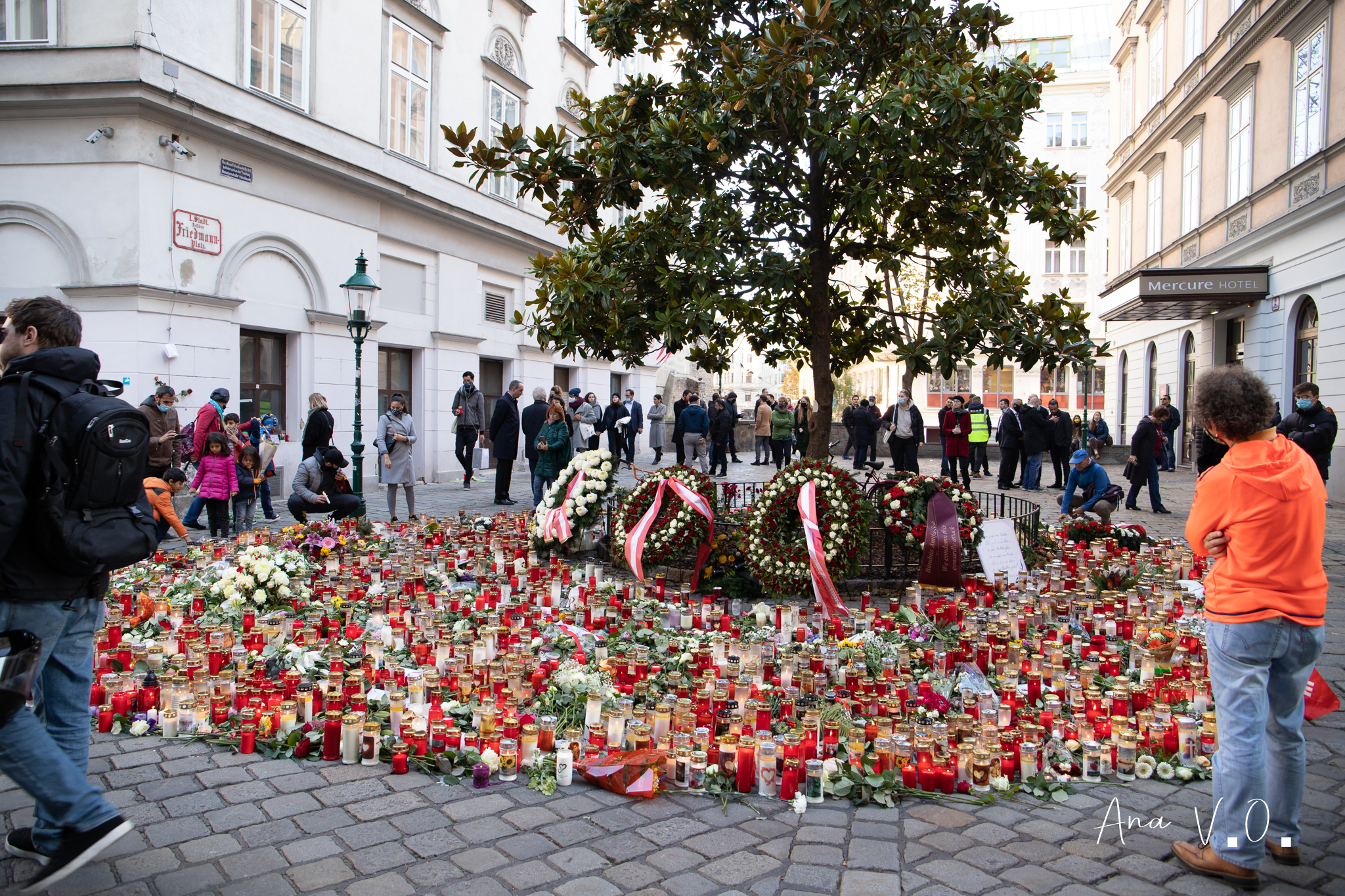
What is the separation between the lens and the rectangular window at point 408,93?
54.3ft

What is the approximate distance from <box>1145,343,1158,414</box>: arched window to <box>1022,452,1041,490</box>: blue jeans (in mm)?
10174

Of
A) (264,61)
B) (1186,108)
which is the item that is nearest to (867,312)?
(264,61)

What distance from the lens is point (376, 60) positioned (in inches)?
625

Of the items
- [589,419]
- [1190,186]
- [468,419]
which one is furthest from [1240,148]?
[468,419]

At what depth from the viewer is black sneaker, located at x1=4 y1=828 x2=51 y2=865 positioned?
3.02m

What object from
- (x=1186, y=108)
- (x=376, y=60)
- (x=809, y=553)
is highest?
(x=1186, y=108)

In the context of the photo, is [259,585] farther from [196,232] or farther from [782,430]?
[782,430]

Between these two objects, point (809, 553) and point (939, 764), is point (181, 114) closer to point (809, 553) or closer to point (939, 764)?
point (809, 553)

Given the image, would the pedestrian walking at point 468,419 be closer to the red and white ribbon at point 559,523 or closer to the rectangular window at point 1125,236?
the red and white ribbon at point 559,523

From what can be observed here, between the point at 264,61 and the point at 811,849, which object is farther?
the point at 264,61

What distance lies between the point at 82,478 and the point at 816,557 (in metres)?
4.66

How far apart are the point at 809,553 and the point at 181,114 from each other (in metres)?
10.5

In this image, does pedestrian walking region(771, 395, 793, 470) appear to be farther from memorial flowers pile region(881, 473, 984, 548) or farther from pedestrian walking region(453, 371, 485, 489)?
memorial flowers pile region(881, 473, 984, 548)

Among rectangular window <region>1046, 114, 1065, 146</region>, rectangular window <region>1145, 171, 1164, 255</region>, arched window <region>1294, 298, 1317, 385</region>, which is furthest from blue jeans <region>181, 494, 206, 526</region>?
rectangular window <region>1046, 114, 1065, 146</region>
